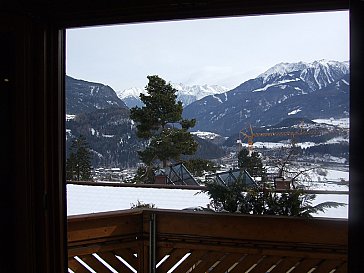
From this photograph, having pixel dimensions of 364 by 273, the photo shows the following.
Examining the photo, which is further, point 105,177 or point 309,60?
point 105,177

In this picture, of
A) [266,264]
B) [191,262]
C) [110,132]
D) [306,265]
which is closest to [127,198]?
[110,132]

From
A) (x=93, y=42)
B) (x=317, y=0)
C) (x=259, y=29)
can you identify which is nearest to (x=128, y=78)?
(x=93, y=42)

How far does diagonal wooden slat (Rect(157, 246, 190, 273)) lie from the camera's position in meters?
2.56

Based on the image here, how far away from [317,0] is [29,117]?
1.42 m

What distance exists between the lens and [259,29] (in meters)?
2.43

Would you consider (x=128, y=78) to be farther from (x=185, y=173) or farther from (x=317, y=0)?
(x=317, y=0)

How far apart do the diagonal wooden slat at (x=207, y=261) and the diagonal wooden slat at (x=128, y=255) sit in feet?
1.39

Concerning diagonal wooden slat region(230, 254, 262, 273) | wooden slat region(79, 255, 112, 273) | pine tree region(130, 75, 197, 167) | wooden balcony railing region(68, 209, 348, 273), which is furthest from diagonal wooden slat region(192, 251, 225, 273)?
pine tree region(130, 75, 197, 167)

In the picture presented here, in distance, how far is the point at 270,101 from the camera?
2.59 meters

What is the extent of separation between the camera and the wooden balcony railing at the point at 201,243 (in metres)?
2.34

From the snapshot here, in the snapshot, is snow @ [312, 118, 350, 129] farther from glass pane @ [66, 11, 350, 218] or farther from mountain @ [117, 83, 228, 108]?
mountain @ [117, 83, 228, 108]

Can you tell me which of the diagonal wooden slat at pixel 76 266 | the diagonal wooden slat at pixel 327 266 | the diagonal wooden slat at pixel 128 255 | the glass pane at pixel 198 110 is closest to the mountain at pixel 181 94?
the glass pane at pixel 198 110

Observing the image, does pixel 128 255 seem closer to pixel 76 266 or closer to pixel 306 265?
pixel 76 266

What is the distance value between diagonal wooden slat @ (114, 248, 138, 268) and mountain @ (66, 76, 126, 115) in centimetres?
100
